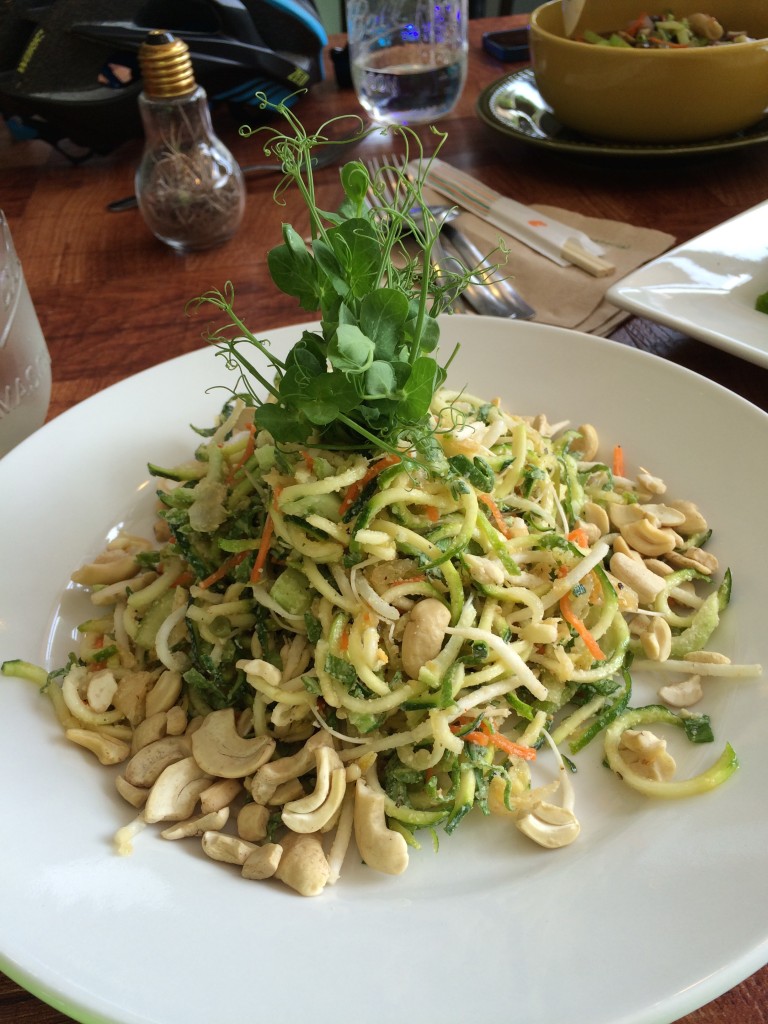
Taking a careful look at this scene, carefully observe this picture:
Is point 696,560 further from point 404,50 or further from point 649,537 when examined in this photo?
point 404,50

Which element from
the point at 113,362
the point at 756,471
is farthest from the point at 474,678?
the point at 113,362

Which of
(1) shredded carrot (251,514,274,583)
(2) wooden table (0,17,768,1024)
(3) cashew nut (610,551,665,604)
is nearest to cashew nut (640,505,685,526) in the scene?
(3) cashew nut (610,551,665,604)

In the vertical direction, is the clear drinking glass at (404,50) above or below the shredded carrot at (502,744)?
above

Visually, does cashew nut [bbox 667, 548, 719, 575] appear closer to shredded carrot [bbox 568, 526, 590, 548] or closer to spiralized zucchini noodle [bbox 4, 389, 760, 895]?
spiralized zucchini noodle [bbox 4, 389, 760, 895]

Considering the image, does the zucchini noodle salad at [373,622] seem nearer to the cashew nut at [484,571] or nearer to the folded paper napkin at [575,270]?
the cashew nut at [484,571]

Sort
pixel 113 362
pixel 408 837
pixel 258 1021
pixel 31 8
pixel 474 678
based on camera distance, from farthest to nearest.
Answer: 1. pixel 31 8
2. pixel 113 362
3. pixel 474 678
4. pixel 408 837
5. pixel 258 1021

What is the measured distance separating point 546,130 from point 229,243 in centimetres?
138

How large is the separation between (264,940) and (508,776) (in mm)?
477

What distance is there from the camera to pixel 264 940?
114cm

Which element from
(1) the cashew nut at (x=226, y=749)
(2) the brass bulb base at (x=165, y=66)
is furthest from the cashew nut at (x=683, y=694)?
(2) the brass bulb base at (x=165, y=66)

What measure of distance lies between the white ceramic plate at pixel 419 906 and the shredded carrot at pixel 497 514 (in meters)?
0.39

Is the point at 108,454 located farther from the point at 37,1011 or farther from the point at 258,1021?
the point at 258,1021

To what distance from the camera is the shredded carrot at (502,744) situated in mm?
1436

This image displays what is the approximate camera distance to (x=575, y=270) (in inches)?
105
